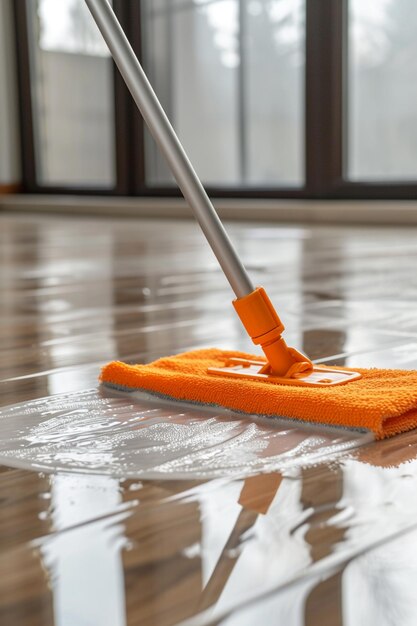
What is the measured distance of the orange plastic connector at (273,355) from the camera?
2.22ft

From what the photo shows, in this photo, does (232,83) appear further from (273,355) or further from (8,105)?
(273,355)

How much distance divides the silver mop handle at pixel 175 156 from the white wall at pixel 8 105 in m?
4.98

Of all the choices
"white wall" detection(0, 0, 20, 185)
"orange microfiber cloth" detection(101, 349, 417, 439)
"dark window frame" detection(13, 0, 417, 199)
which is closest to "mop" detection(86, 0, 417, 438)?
"orange microfiber cloth" detection(101, 349, 417, 439)

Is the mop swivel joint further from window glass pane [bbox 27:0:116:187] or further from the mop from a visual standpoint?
window glass pane [bbox 27:0:116:187]

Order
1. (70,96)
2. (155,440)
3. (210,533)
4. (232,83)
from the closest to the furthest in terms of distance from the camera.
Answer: (210,533), (155,440), (232,83), (70,96)

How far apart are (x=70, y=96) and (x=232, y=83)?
4.32 feet

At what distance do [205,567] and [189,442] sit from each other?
0.20 metres

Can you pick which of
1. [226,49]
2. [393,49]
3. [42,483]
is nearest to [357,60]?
[393,49]

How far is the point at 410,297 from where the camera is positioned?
4.37 feet

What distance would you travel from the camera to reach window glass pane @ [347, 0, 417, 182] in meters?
3.64

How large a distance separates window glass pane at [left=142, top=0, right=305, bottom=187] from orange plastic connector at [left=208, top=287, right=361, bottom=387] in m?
3.40

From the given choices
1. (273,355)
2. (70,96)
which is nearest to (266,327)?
(273,355)

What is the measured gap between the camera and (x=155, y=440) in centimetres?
59

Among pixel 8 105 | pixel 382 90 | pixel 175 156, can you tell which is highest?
pixel 8 105
